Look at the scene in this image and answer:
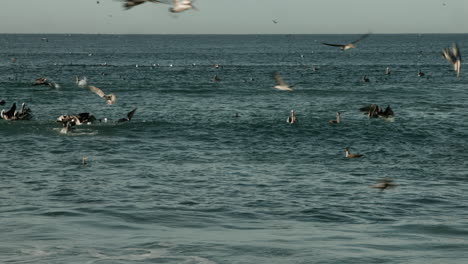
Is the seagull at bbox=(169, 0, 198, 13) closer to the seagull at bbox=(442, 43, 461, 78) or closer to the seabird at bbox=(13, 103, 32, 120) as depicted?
the seagull at bbox=(442, 43, 461, 78)

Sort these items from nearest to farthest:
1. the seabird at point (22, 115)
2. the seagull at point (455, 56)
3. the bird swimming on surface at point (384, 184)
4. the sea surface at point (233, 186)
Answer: the seagull at point (455, 56) < the sea surface at point (233, 186) < the bird swimming on surface at point (384, 184) < the seabird at point (22, 115)

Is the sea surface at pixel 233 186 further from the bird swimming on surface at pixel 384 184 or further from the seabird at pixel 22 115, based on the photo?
the seabird at pixel 22 115

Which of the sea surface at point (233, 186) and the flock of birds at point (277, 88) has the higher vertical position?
the flock of birds at point (277, 88)

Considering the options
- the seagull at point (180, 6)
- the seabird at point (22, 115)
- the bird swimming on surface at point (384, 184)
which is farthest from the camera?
the seabird at point (22, 115)

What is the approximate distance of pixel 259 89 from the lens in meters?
61.8

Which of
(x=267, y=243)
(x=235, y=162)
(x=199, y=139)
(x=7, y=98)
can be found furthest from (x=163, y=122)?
(x=267, y=243)

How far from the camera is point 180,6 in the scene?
23.9 ft

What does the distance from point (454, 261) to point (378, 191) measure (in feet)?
24.0

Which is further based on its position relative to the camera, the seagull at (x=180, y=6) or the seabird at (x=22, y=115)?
the seabird at (x=22, y=115)

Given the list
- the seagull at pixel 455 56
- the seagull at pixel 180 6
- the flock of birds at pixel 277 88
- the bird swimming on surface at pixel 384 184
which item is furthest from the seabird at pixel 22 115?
the seagull at pixel 180 6

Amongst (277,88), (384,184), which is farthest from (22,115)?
(277,88)

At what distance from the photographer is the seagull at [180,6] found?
7190mm

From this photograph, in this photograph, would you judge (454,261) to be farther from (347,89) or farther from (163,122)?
(347,89)

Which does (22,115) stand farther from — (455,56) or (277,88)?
(455,56)
